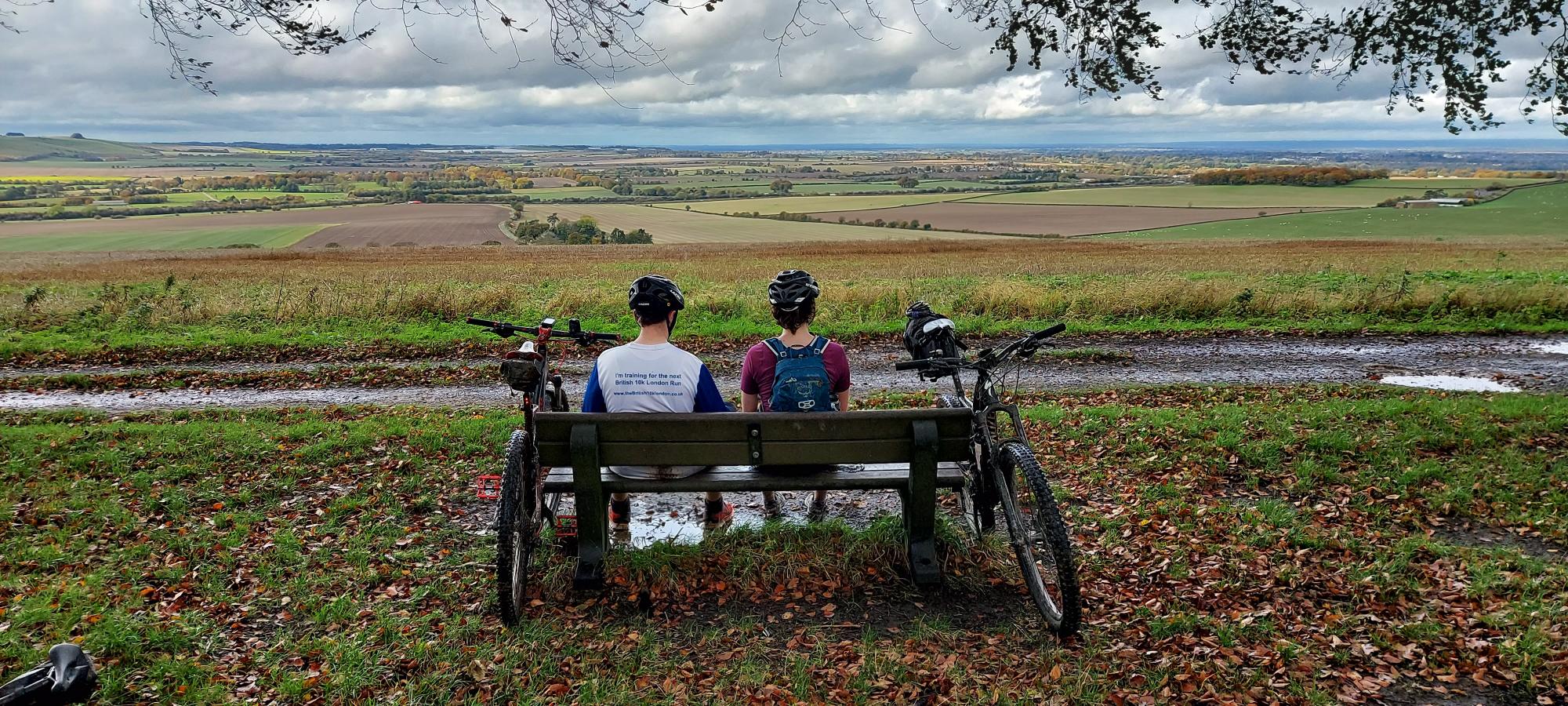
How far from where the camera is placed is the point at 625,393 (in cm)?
509

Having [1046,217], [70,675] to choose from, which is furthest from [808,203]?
[70,675]

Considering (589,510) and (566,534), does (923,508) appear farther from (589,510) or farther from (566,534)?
(566,534)

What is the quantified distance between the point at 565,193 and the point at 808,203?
3456 centimetres

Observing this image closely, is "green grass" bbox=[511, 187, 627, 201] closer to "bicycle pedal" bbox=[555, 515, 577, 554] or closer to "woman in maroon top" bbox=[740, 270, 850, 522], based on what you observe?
"bicycle pedal" bbox=[555, 515, 577, 554]

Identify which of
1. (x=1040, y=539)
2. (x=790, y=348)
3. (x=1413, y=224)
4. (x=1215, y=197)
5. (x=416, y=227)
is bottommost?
(x=1040, y=539)

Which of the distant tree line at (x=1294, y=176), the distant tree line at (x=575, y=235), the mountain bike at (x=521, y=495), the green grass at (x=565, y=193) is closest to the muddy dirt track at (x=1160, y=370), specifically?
the mountain bike at (x=521, y=495)

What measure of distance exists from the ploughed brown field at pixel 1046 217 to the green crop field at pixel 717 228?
5561 millimetres

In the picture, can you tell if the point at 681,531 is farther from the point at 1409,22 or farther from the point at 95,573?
the point at 1409,22

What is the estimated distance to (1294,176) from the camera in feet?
330

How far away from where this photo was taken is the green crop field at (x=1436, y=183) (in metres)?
90.5

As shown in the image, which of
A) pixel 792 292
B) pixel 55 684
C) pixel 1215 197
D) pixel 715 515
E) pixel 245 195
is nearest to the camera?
pixel 55 684

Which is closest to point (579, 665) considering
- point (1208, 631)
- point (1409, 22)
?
point (1208, 631)

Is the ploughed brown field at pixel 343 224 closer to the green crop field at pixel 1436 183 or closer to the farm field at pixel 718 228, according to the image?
the farm field at pixel 718 228

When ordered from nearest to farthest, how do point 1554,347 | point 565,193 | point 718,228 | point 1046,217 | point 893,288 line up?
point 1554,347
point 893,288
point 718,228
point 1046,217
point 565,193
